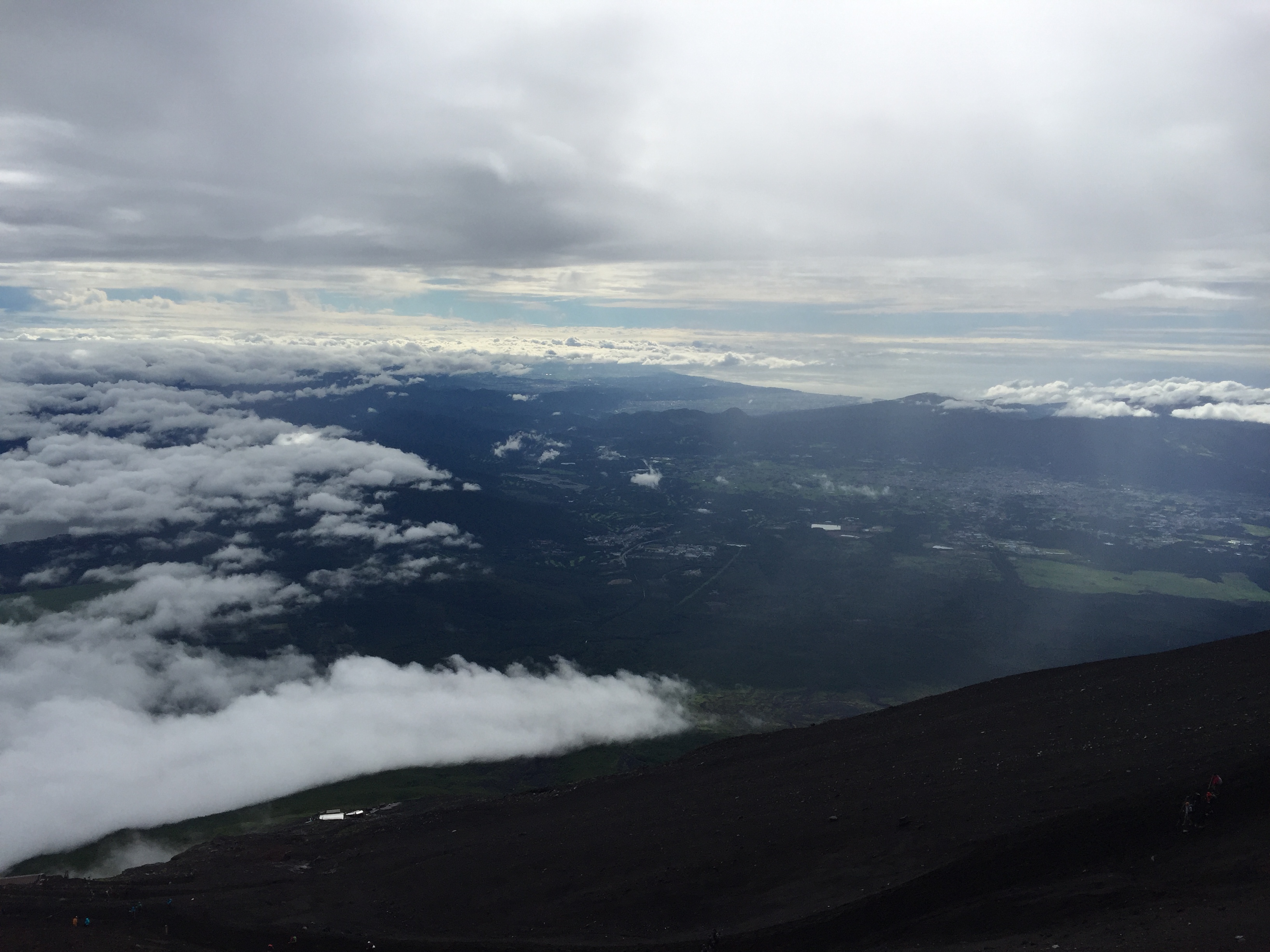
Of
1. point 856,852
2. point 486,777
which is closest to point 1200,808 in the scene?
point 856,852

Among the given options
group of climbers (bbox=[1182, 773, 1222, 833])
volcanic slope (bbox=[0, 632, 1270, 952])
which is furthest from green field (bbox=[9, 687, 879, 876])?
group of climbers (bbox=[1182, 773, 1222, 833])

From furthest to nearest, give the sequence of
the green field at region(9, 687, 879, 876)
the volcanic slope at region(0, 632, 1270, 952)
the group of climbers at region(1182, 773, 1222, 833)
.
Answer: the green field at region(9, 687, 879, 876)
the group of climbers at region(1182, 773, 1222, 833)
the volcanic slope at region(0, 632, 1270, 952)

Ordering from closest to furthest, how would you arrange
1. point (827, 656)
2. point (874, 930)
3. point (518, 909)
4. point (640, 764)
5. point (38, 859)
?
point (874, 930), point (518, 909), point (38, 859), point (640, 764), point (827, 656)

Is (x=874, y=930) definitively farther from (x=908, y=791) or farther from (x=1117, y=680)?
(x=1117, y=680)

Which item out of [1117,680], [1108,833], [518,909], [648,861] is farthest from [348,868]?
[1117,680]

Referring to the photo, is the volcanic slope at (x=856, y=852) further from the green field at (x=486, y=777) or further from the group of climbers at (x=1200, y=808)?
the green field at (x=486, y=777)

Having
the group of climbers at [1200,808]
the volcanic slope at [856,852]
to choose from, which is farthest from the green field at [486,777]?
the group of climbers at [1200,808]

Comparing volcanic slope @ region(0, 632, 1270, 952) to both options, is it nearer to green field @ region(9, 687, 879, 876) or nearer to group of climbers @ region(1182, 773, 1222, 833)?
group of climbers @ region(1182, 773, 1222, 833)
